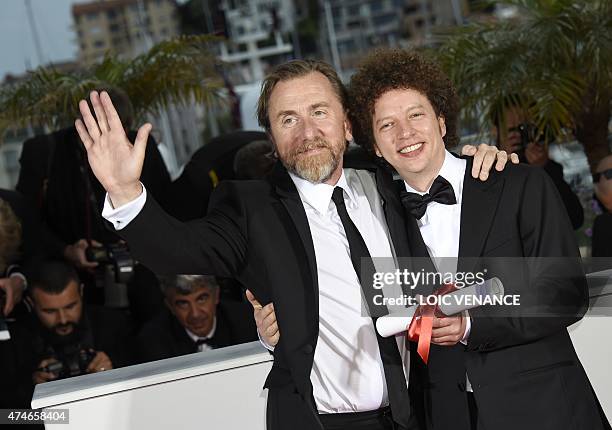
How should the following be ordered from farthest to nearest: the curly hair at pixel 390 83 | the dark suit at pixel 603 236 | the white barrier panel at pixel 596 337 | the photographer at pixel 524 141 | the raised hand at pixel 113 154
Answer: the photographer at pixel 524 141, the dark suit at pixel 603 236, the white barrier panel at pixel 596 337, the curly hair at pixel 390 83, the raised hand at pixel 113 154

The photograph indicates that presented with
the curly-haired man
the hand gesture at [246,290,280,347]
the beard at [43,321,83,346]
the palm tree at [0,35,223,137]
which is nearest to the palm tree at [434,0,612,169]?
the palm tree at [0,35,223,137]

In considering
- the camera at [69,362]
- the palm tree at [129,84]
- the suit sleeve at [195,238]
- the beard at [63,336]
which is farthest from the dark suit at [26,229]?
the suit sleeve at [195,238]

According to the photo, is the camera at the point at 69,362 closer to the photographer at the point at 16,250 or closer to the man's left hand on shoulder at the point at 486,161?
the photographer at the point at 16,250

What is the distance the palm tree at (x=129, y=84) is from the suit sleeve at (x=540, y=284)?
406 centimetres

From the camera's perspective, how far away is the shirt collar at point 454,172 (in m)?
2.68

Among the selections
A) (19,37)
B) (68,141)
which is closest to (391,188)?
(68,141)

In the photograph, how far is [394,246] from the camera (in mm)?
2625

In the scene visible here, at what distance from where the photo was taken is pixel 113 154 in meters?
2.27

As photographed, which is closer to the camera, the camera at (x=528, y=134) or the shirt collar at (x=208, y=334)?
the shirt collar at (x=208, y=334)

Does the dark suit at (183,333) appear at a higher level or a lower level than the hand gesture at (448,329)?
lower

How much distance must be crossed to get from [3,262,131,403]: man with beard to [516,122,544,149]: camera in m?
2.59

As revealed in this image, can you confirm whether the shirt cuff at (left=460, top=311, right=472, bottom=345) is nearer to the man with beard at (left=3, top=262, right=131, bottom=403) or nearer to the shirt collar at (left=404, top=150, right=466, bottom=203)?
the shirt collar at (left=404, top=150, right=466, bottom=203)

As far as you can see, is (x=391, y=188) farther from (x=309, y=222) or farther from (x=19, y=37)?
(x=19, y=37)

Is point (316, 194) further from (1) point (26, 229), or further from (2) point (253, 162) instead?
(1) point (26, 229)
